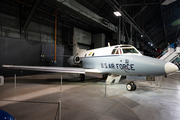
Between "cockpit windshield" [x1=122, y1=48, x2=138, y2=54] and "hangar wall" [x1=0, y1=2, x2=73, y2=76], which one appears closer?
"cockpit windshield" [x1=122, y1=48, x2=138, y2=54]

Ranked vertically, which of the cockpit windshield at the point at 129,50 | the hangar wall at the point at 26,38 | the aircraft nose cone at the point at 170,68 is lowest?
the aircraft nose cone at the point at 170,68

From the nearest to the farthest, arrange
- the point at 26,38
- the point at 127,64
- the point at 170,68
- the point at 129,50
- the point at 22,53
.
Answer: the point at 170,68 → the point at 127,64 → the point at 129,50 → the point at 22,53 → the point at 26,38

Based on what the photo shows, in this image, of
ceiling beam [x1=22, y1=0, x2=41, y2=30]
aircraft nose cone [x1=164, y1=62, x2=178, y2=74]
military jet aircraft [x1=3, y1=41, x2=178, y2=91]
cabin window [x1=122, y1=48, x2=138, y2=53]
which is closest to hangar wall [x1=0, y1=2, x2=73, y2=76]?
ceiling beam [x1=22, y1=0, x2=41, y2=30]

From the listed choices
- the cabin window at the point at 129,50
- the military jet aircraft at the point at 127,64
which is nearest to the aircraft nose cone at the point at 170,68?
the military jet aircraft at the point at 127,64

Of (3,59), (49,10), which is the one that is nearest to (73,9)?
(49,10)

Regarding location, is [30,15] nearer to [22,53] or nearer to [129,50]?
[22,53]

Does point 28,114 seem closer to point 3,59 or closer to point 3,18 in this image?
point 3,59

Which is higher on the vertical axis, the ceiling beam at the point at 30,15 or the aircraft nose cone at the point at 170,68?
the ceiling beam at the point at 30,15

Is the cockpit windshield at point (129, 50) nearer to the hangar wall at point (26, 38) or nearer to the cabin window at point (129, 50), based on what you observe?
the cabin window at point (129, 50)

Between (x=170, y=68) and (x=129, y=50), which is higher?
(x=129, y=50)

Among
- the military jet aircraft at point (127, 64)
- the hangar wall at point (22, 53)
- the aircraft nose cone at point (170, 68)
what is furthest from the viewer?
the hangar wall at point (22, 53)

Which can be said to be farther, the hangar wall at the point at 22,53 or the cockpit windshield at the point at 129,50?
the hangar wall at the point at 22,53

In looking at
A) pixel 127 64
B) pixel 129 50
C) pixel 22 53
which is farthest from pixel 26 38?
pixel 127 64

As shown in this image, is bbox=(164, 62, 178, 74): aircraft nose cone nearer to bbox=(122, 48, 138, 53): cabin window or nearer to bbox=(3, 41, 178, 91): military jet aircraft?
bbox=(3, 41, 178, 91): military jet aircraft
